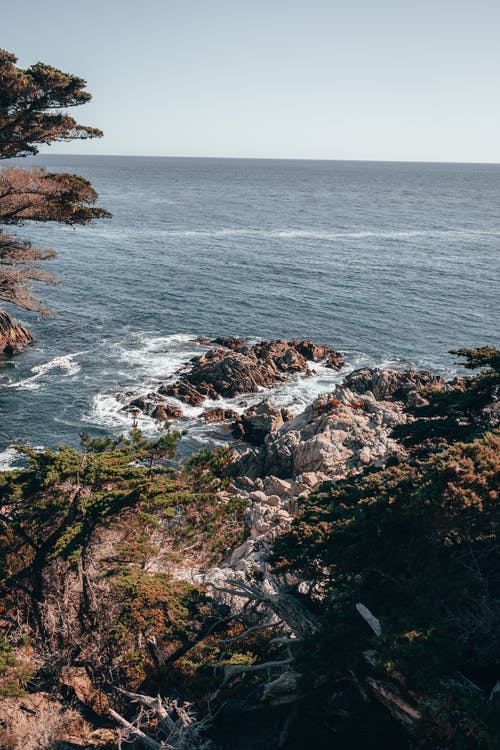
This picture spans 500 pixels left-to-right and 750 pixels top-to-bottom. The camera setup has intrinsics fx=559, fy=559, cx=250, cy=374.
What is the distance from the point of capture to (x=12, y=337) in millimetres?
50750

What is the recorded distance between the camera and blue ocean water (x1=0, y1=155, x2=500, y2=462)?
44.3 meters

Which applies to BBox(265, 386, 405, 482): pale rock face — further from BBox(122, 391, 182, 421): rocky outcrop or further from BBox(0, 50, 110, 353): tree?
BBox(0, 50, 110, 353): tree

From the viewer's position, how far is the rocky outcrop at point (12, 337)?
49.8 m

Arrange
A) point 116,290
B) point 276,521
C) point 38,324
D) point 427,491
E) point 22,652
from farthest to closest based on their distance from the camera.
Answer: point 116,290, point 38,324, point 276,521, point 22,652, point 427,491

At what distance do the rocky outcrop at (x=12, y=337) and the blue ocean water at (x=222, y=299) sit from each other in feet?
4.14

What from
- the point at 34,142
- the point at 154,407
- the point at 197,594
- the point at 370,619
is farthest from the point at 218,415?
the point at 370,619

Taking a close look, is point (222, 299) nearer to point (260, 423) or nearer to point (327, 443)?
point (260, 423)

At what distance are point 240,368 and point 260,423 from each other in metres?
8.03

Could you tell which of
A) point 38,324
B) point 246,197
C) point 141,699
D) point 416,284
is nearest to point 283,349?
point 38,324

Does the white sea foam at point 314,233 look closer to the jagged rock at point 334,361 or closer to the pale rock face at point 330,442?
the jagged rock at point 334,361

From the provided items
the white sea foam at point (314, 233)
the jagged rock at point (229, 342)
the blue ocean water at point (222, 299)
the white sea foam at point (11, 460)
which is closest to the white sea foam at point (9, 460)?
the white sea foam at point (11, 460)

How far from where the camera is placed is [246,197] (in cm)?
17638

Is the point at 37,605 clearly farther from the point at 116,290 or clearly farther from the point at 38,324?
the point at 116,290

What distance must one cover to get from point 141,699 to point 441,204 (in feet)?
595
